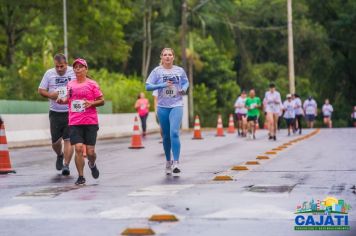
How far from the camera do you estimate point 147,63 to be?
60.4 metres

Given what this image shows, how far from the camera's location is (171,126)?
13039 millimetres

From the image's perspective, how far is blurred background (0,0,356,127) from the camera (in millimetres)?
43969

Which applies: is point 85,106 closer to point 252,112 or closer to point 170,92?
point 170,92

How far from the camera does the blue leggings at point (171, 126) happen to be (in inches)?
514

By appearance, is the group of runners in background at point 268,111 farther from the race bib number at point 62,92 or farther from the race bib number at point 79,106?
the race bib number at point 79,106

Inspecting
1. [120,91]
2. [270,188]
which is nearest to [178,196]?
[270,188]

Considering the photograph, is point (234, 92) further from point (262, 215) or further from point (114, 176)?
point (262, 215)

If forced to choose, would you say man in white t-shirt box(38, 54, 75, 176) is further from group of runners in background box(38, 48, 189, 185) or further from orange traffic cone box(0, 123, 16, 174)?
orange traffic cone box(0, 123, 16, 174)

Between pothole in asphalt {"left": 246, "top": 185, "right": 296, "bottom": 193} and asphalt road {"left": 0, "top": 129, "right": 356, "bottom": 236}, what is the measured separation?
0.04 feet

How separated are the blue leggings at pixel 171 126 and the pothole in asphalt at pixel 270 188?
244 cm

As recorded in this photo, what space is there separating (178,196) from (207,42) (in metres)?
53.7

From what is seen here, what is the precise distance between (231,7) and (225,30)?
199 cm

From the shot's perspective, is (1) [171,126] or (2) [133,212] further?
(1) [171,126]

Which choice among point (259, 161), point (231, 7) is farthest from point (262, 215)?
point (231, 7)
